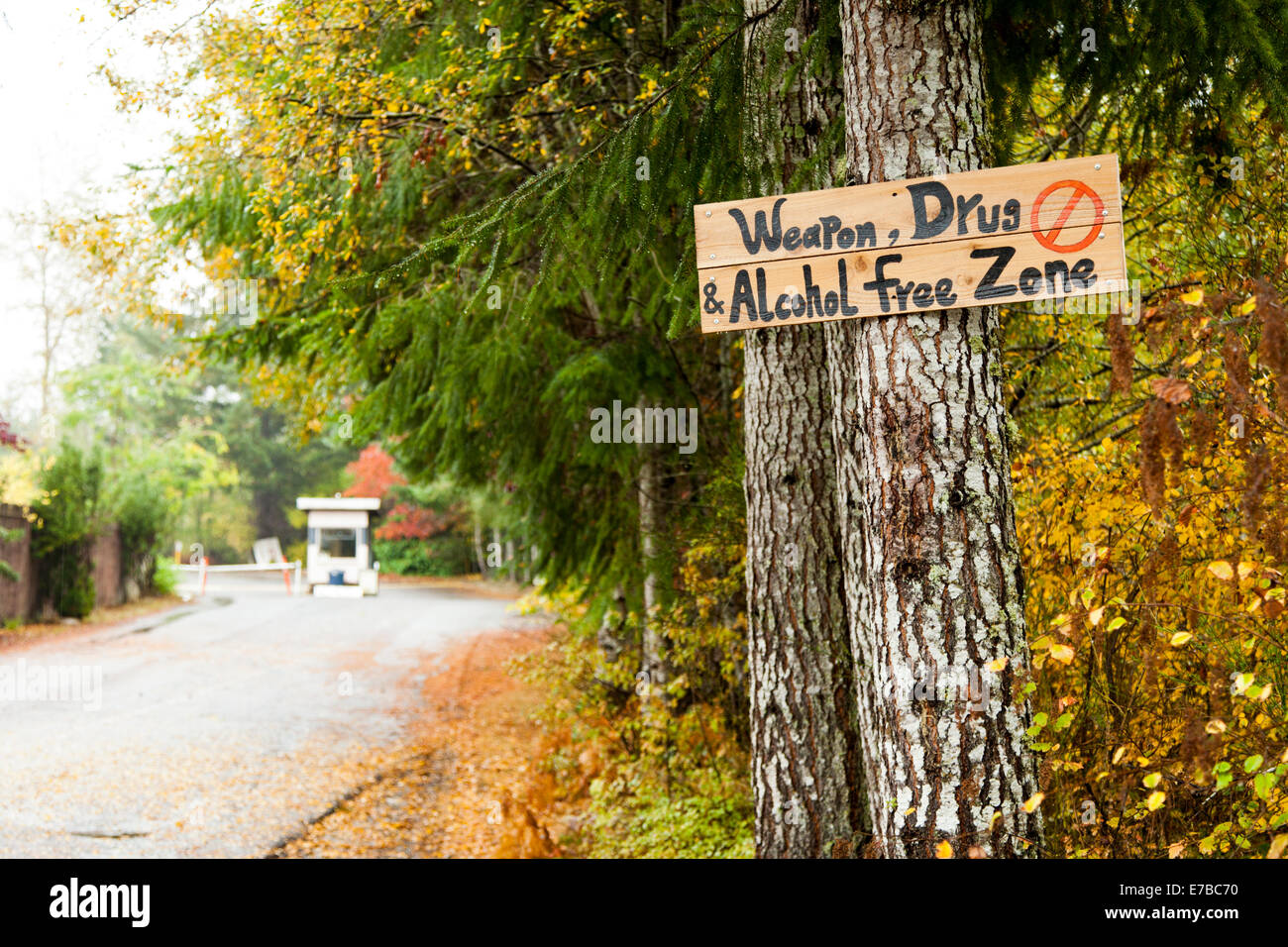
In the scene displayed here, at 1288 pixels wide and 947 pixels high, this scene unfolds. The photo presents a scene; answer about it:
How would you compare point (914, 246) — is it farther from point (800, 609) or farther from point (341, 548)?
point (341, 548)

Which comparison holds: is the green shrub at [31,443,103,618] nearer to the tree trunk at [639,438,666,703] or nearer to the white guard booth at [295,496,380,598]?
the white guard booth at [295,496,380,598]

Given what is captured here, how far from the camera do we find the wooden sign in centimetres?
229

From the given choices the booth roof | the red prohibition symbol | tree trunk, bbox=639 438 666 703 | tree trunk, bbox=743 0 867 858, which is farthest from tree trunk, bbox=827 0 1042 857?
the booth roof

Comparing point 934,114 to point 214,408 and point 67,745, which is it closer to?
point 67,745

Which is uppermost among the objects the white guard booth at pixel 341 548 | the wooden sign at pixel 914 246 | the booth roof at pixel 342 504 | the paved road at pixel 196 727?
the wooden sign at pixel 914 246

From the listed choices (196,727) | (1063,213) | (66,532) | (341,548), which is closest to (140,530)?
(66,532)

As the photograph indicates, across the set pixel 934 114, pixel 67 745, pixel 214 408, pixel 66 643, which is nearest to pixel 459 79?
pixel 934 114

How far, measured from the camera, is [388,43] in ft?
19.2

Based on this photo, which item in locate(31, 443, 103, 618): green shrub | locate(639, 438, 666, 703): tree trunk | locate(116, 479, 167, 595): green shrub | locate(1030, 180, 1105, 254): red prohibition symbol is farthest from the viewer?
locate(116, 479, 167, 595): green shrub

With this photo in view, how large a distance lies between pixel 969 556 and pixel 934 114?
3.81 ft

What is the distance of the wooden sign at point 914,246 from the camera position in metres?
2.29

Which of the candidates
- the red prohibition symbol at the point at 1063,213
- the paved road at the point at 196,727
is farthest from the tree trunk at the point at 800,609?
the paved road at the point at 196,727

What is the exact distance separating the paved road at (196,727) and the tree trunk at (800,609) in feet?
13.1

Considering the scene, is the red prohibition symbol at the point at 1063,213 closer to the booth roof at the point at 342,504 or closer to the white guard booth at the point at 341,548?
the booth roof at the point at 342,504
